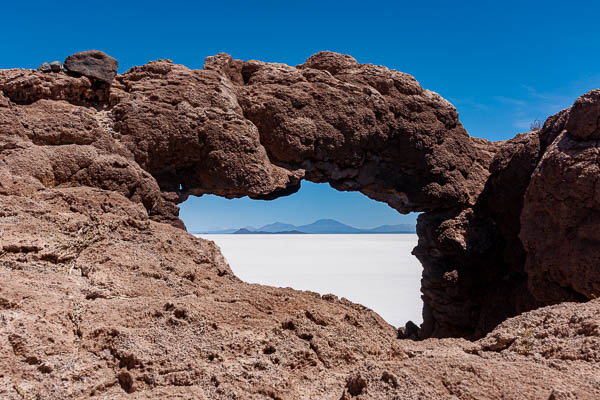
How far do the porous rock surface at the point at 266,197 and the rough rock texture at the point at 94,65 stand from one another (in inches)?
6.6

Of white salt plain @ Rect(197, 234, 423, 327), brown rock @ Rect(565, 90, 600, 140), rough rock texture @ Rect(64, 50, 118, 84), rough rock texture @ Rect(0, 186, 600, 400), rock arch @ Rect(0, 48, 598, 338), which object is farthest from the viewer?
white salt plain @ Rect(197, 234, 423, 327)

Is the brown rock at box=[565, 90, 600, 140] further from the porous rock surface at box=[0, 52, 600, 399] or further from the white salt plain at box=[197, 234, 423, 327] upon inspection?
the white salt plain at box=[197, 234, 423, 327]

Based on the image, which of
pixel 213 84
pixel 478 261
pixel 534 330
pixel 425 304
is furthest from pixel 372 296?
pixel 534 330

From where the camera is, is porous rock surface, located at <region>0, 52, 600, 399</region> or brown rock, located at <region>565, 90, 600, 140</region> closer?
porous rock surface, located at <region>0, 52, 600, 399</region>

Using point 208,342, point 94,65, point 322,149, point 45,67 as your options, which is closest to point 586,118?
point 322,149

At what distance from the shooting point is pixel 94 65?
757 cm

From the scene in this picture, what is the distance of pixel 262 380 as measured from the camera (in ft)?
7.98

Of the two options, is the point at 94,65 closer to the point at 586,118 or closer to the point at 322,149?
the point at 322,149

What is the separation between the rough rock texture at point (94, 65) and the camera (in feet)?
24.2

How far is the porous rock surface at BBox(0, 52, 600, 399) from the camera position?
7.84 ft

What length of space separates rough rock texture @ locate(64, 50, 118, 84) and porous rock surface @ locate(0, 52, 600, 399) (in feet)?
0.55

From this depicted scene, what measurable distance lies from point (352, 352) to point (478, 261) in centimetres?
838

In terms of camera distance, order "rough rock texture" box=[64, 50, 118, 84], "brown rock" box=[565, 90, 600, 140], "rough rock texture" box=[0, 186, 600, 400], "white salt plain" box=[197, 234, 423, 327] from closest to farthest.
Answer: "rough rock texture" box=[0, 186, 600, 400], "brown rock" box=[565, 90, 600, 140], "rough rock texture" box=[64, 50, 118, 84], "white salt plain" box=[197, 234, 423, 327]

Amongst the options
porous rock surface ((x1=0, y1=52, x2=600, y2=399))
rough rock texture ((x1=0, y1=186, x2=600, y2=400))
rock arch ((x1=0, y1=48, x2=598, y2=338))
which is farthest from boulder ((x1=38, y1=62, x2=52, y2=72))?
rough rock texture ((x1=0, y1=186, x2=600, y2=400))
